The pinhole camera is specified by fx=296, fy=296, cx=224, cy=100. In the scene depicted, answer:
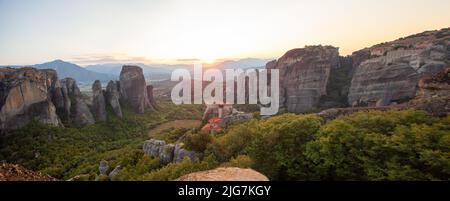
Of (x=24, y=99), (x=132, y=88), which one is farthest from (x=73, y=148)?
(x=132, y=88)

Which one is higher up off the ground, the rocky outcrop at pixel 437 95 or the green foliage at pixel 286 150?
the rocky outcrop at pixel 437 95

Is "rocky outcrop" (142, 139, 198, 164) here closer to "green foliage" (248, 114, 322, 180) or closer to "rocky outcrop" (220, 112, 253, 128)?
"green foliage" (248, 114, 322, 180)

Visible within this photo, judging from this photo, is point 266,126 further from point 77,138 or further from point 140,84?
point 140,84

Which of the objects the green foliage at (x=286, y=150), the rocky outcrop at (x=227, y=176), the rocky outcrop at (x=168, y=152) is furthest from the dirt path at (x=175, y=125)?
the rocky outcrop at (x=227, y=176)

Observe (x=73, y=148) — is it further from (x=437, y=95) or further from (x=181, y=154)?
(x=437, y=95)

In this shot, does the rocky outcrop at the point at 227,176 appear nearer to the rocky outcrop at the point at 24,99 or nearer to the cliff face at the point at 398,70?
the cliff face at the point at 398,70
